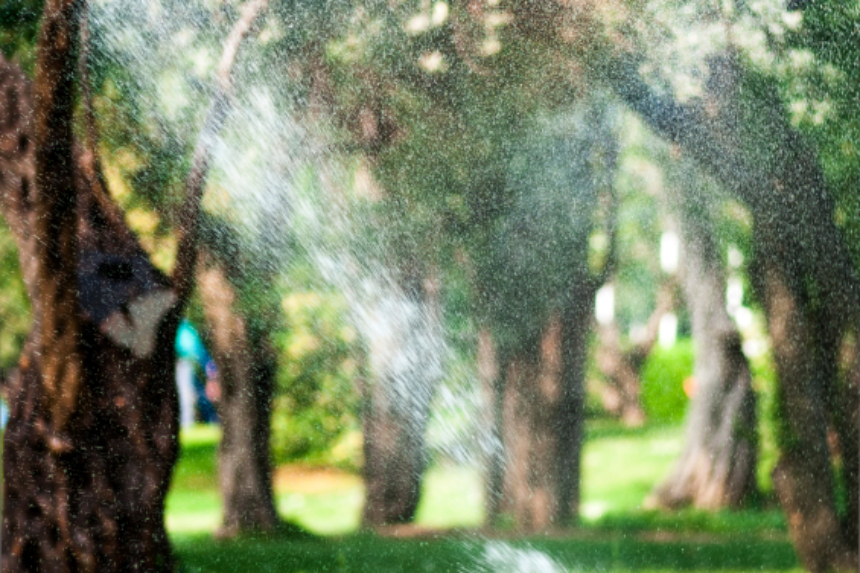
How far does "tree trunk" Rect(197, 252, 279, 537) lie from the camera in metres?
2.48

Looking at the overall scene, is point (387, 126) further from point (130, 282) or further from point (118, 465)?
point (118, 465)

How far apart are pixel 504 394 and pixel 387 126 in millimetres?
790

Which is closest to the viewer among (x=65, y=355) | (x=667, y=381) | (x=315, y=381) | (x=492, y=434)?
(x=65, y=355)

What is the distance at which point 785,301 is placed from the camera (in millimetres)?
2777

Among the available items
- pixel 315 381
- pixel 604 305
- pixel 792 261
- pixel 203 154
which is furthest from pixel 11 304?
pixel 792 261

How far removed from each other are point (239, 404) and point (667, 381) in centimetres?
120

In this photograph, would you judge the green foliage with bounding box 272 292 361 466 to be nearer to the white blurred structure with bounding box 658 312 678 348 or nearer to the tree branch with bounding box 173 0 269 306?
the tree branch with bounding box 173 0 269 306

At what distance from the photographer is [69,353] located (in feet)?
7.92

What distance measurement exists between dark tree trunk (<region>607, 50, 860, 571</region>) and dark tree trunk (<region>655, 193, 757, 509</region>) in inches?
4.5

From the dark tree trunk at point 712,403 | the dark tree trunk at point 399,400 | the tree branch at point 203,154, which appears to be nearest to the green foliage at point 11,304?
the tree branch at point 203,154

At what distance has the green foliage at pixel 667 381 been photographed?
107 inches

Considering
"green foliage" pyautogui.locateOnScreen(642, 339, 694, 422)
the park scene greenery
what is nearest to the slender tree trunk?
the park scene greenery

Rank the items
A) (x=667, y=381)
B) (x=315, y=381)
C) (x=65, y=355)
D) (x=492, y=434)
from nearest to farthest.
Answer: (x=65, y=355), (x=315, y=381), (x=492, y=434), (x=667, y=381)

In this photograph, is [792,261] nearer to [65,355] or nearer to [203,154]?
[203,154]
